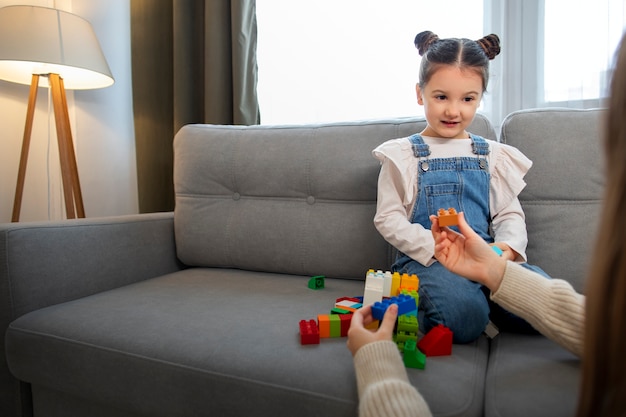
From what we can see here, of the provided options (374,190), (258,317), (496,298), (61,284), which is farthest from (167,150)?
(496,298)

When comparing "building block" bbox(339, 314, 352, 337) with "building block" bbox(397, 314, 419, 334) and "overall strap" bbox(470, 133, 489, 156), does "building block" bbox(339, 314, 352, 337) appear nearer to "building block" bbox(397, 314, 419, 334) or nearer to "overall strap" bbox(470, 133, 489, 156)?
"building block" bbox(397, 314, 419, 334)

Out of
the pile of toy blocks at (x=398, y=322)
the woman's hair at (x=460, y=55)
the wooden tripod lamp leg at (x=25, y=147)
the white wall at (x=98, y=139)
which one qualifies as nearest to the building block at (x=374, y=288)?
the pile of toy blocks at (x=398, y=322)

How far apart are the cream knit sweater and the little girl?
1.23 ft

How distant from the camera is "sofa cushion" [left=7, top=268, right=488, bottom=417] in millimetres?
819

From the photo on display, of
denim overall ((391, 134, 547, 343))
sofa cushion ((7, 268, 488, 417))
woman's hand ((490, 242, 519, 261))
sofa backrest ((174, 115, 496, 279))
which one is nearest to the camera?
sofa cushion ((7, 268, 488, 417))

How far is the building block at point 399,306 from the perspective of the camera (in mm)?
897

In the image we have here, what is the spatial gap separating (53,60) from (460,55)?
60.5 inches

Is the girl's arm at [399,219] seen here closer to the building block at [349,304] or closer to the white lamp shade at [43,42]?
the building block at [349,304]

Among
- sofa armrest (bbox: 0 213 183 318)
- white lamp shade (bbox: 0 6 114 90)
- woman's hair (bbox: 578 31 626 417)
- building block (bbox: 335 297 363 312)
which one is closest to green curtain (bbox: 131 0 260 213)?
white lamp shade (bbox: 0 6 114 90)

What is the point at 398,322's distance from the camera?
2.89 ft

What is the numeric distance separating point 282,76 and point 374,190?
3.55 feet

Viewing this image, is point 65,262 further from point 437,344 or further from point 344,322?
point 437,344

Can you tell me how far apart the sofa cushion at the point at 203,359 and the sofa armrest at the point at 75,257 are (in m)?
0.07

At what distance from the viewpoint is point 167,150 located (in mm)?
2348
